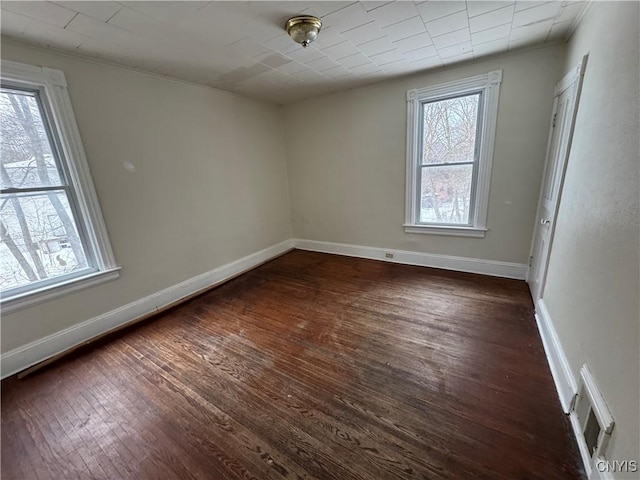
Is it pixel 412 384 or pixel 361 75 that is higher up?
pixel 361 75

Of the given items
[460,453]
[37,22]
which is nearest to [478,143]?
[460,453]

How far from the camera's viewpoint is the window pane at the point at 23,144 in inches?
74.6

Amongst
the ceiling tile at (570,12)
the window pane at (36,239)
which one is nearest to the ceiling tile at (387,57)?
the ceiling tile at (570,12)

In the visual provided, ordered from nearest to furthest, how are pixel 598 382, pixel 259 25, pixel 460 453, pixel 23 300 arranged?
pixel 598 382 → pixel 460 453 → pixel 259 25 → pixel 23 300

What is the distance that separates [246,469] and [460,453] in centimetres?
105

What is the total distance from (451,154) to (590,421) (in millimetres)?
2752

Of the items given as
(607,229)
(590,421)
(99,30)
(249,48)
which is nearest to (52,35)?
(99,30)

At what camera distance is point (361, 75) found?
301cm

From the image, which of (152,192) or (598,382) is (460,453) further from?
(152,192)

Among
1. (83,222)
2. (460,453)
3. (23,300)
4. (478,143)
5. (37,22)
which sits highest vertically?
(37,22)

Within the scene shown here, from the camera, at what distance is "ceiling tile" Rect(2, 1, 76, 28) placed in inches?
58.2

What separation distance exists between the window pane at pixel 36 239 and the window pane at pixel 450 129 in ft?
12.4

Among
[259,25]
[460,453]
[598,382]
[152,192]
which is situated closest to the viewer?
[598,382]

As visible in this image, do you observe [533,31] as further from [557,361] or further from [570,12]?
[557,361]
